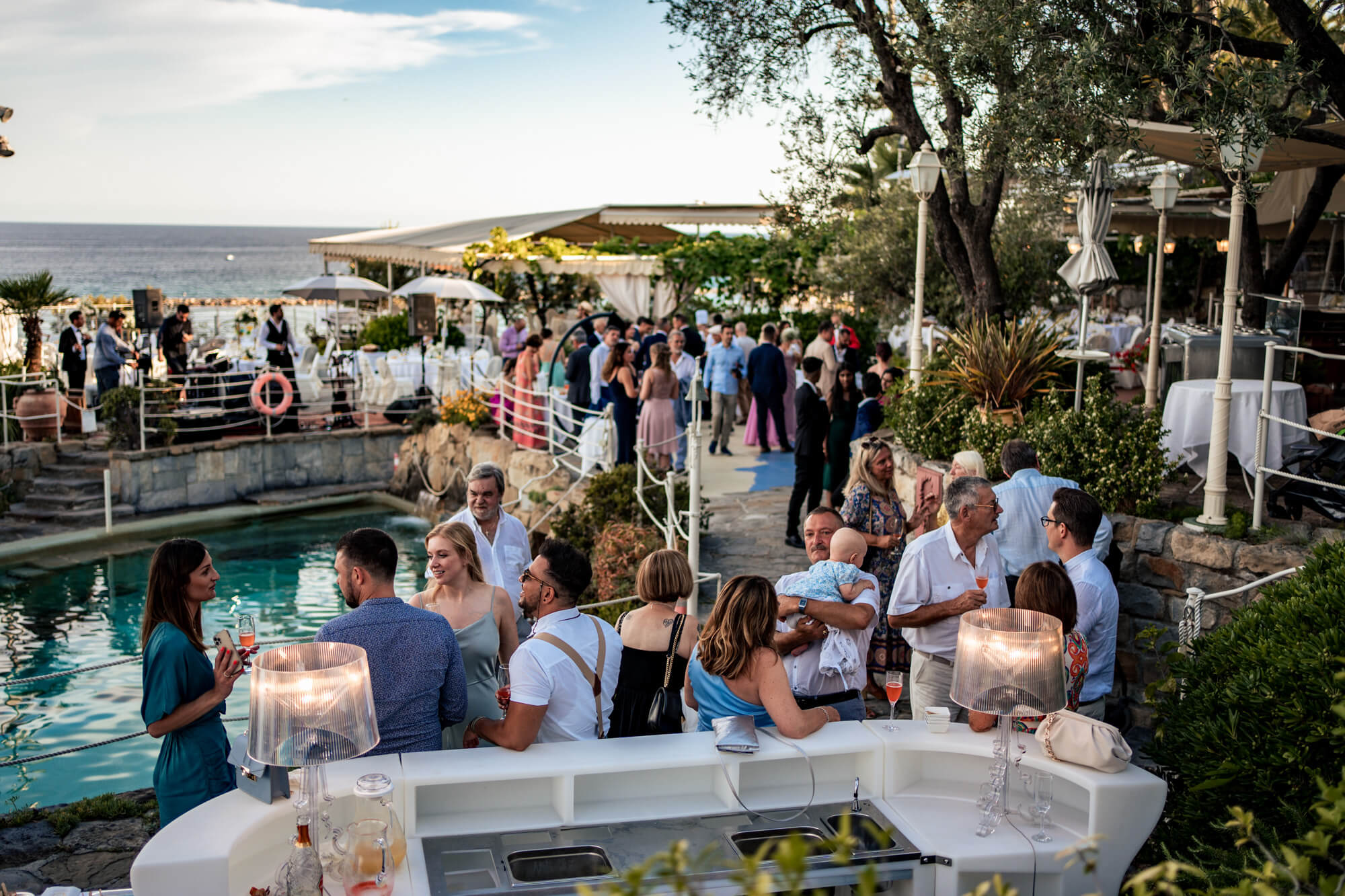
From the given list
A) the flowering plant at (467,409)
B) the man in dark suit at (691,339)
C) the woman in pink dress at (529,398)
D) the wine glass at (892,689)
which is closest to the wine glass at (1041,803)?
the wine glass at (892,689)

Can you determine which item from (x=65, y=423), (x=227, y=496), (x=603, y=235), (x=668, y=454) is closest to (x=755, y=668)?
(x=668, y=454)

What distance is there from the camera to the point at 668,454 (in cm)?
1091

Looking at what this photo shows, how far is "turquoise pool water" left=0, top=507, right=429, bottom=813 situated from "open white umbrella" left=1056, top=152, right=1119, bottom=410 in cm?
623

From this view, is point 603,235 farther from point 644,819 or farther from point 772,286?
point 644,819

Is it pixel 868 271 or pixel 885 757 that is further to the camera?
pixel 868 271

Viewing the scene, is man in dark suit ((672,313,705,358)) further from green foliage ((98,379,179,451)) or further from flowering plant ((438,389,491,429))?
green foliage ((98,379,179,451))

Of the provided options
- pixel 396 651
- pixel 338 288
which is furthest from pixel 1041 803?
pixel 338 288

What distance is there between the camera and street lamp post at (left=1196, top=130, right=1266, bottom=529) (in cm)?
577

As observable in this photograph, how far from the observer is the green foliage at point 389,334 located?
19578 mm

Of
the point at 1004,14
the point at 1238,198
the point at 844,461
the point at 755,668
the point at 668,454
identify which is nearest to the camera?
the point at 755,668

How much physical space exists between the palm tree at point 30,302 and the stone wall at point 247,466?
2.77 metres

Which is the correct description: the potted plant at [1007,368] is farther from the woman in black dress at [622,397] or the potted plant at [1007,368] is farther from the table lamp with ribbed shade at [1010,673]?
the table lamp with ribbed shade at [1010,673]

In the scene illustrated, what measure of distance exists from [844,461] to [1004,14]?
3.54m

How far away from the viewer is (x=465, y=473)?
14.4m
